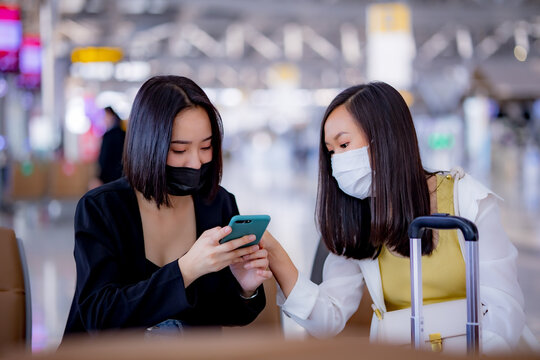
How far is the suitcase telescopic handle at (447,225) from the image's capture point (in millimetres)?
1275

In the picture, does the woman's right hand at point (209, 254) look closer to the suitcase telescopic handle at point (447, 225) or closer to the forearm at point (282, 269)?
the forearm at point (282, 269)

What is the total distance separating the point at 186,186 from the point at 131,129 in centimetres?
22

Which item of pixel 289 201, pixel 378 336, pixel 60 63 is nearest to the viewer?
Result: pixel 378 336

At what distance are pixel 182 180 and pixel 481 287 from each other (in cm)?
88

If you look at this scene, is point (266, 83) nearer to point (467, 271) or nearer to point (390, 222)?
point (390, 222)

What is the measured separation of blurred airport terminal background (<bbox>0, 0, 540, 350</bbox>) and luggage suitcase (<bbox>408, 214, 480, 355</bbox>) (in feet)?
Answer: 11.2

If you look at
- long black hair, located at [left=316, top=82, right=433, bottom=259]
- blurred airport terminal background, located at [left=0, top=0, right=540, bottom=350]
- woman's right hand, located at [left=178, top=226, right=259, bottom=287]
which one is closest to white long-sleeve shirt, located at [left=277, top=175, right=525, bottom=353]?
long black hair, located at [left=316, top=82, right=433, bottom=259]

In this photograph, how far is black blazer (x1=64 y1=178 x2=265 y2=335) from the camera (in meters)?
1.66

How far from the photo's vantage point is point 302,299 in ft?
6.23

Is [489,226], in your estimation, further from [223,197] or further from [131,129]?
[131,129]

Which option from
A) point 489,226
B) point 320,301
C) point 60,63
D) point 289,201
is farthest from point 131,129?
point 60,63

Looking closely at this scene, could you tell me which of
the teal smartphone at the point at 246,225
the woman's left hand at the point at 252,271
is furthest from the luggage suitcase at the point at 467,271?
the woman's left hand at the point at 252,271

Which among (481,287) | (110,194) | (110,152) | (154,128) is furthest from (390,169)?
(110,152)

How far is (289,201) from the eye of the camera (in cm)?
1443
